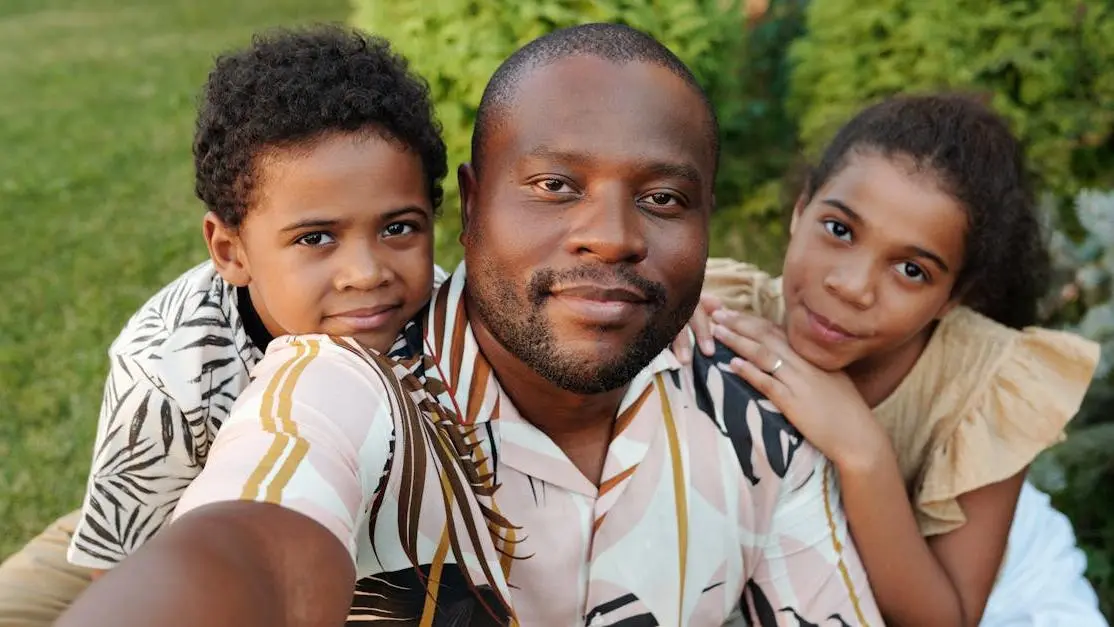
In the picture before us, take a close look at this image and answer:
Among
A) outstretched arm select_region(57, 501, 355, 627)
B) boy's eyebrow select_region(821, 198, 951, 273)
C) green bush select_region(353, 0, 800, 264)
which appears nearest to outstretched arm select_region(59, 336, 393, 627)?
outstretched arm select_region(57, 501, 355, 627)

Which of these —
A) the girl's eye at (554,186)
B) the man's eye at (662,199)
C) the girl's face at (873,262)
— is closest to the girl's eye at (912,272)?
the girl's face at (873,262)

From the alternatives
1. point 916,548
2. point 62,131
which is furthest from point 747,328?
point 62,131

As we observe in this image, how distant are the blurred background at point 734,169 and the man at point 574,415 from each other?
67.8 inches

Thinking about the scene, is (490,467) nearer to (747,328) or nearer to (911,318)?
(747,328)

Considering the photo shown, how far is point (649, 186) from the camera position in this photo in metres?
2.06

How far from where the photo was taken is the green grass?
4766mm

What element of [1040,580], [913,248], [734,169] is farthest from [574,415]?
[734,169]

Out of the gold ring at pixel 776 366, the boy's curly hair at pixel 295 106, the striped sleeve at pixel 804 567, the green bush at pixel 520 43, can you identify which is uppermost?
the green bush at pixel 520 43

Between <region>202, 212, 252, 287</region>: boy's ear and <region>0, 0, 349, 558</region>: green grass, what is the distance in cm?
231

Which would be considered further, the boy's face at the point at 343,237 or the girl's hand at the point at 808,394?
the girl's hand at the point at 808,394

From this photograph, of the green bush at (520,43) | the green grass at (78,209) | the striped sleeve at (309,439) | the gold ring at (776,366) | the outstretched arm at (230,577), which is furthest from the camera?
the green bush at (520,43)

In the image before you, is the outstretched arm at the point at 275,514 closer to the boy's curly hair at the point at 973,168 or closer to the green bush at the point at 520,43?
the boy's curly hair at the point at 973,168

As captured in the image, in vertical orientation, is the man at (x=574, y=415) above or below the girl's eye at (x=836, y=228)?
below

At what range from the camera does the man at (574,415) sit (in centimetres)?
181
